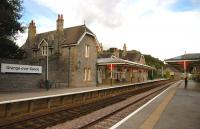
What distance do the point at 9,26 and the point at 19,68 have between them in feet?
17.8

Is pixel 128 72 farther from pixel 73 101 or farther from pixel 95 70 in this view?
pixel 73 101

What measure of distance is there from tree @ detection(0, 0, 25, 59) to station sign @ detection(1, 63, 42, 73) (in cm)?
430

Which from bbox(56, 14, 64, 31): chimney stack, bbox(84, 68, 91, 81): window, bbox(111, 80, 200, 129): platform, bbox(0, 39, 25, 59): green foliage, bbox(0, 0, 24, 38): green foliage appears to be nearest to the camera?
bbox(111, 80, 200, 129): platform

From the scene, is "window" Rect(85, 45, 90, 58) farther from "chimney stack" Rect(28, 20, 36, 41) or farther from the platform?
the platform

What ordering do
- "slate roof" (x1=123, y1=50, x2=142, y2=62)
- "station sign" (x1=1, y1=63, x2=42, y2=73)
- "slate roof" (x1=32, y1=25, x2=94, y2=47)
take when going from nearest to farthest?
"station sign" (x1=1, y1=63, x2=42, y2=73) < "slate roof" (x1=32, y1=25, x2=94, y2=47) < "slate roof" (x1=123, y1=50, x2=142, y2=62)

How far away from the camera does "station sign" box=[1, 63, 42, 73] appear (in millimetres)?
22312

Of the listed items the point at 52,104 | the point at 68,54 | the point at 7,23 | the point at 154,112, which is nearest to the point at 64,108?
the point at 52,104

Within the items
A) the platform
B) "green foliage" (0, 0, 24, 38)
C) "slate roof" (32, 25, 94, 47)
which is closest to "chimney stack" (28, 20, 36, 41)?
"slate roof" (32, 25, 94, 47)

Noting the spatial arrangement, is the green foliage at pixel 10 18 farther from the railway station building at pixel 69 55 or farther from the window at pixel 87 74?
the window at pixel 87 74

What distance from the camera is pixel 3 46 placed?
28641 millimetres

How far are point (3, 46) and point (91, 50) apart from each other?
12.4 metres

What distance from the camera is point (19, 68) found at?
78.3ft

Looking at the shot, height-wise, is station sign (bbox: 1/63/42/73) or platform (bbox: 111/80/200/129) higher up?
station sign (bbox: 1/63/42/73)

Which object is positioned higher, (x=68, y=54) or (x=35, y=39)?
(x=35, y=39)
